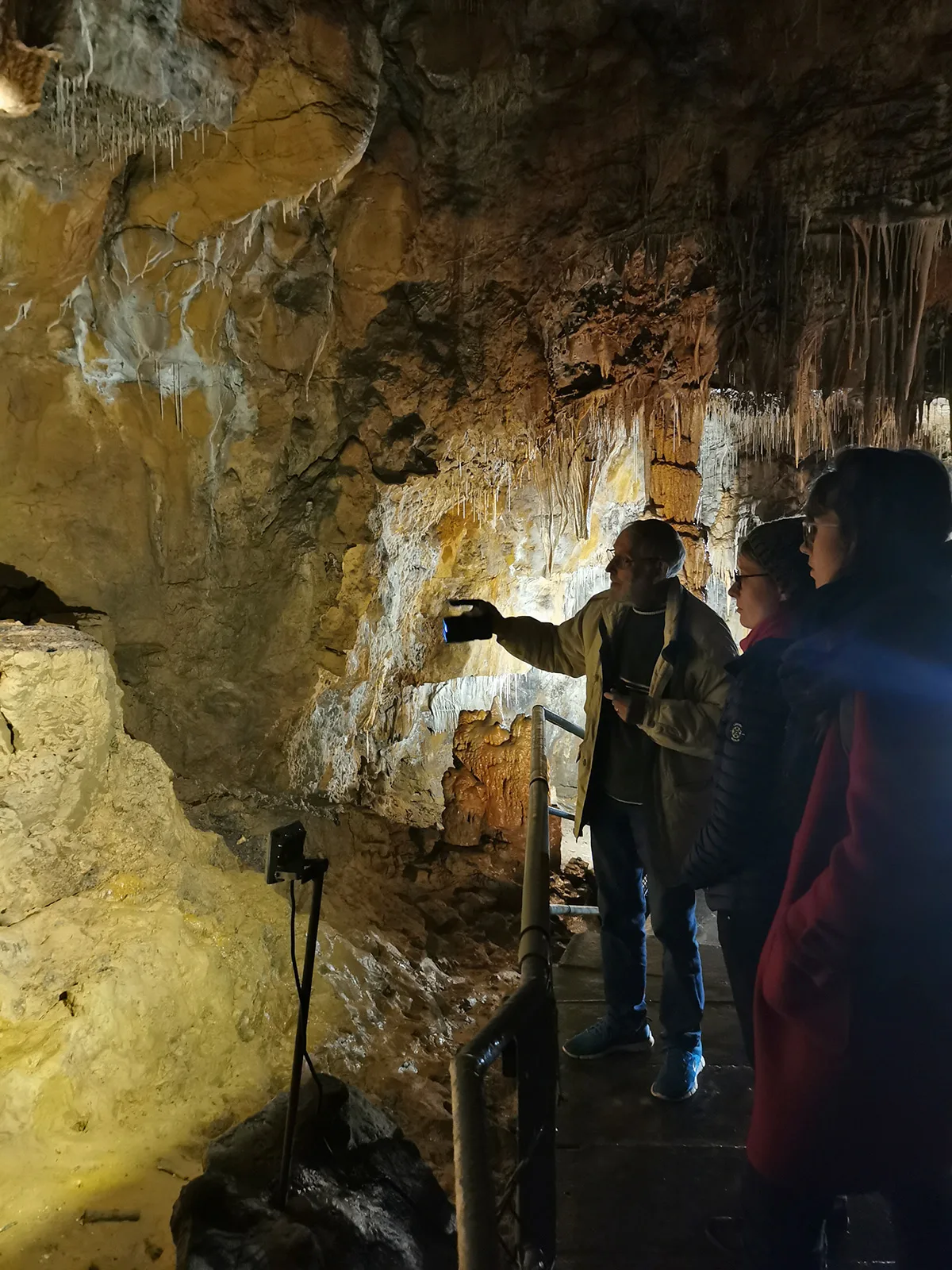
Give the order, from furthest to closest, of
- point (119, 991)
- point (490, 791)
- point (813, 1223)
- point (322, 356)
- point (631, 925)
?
point (490, 791), point (322, 356), point (119, 991), point (631, 925), point (813, 1223)

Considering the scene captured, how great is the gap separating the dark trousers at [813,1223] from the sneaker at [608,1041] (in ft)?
4.34

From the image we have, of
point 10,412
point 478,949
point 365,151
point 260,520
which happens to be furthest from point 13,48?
point 478,949

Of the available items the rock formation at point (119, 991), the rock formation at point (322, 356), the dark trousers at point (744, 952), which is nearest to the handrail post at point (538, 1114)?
the dark trousers at point (744, 952)

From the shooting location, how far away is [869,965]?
123 centimetres

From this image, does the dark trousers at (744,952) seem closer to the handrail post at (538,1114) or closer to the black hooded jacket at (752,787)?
the black hooded jacket at (752,787)

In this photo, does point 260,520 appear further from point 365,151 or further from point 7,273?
point 365,151

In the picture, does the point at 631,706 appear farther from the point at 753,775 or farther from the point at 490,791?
the point at 490,791

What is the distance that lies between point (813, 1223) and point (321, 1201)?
189 centimetres

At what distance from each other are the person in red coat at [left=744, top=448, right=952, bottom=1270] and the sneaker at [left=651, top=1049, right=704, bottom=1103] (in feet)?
3.65

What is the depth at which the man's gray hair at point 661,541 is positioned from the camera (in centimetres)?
262

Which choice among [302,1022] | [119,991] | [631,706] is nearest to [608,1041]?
[302,1022]

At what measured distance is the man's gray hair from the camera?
262 centimetres

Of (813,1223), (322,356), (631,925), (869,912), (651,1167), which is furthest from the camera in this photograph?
(322,356)

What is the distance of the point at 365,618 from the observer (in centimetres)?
634
